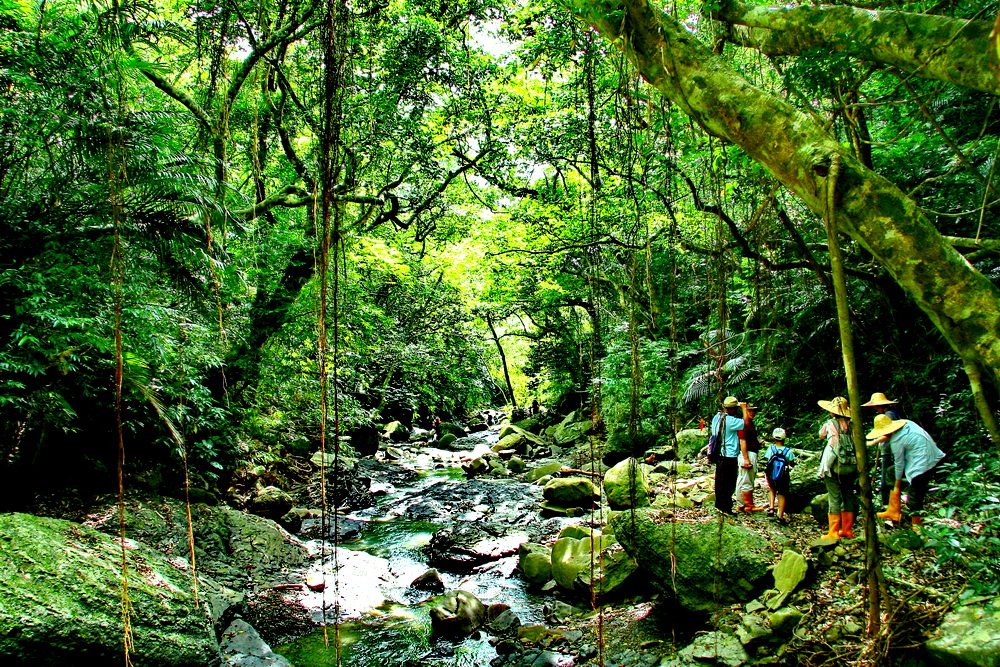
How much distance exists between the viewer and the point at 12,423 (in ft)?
16.2

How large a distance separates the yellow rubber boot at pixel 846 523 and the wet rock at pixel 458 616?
3372 mm

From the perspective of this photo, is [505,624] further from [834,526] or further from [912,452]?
[912,452]

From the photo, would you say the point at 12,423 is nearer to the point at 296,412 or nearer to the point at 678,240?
the point at 296,412

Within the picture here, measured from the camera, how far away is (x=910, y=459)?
4379 mm

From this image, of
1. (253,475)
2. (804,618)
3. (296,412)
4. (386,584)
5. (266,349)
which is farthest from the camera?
(296,412)

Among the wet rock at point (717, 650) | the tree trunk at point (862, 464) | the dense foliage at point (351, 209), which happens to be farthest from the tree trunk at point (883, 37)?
the wet rock at point (717, 650)

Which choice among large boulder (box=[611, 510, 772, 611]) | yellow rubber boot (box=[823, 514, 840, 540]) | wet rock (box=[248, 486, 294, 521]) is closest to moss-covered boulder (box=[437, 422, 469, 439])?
wet rock (box=[248, 486, 294, 521])

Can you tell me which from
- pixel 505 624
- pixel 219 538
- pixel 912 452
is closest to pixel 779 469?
pixel 912 452

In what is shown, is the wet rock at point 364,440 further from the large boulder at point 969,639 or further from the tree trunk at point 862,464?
the tree trunk at point 862,464

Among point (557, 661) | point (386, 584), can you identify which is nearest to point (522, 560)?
point (386, 584)

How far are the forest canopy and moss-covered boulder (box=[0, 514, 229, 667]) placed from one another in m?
→ 1.21

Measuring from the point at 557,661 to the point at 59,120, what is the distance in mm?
5787

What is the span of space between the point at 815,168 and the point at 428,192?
24.1 feet

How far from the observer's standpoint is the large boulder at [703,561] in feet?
14.3
